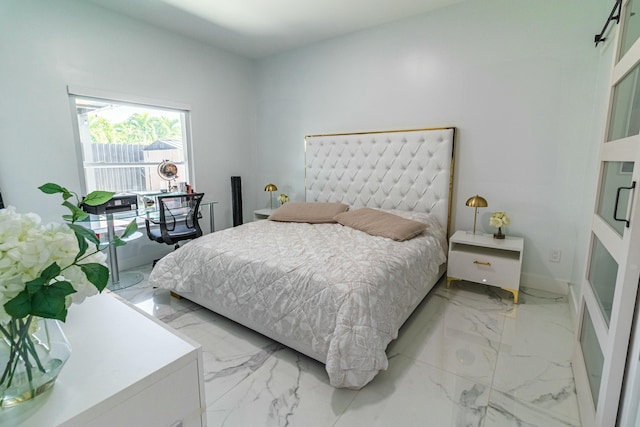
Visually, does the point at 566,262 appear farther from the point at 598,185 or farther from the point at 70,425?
the point at 70,425

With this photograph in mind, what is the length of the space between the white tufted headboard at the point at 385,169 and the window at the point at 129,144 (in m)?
1.65

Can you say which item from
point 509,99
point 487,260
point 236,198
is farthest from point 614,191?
point 236,198

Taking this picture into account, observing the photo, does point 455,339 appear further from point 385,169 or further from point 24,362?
point 24,362

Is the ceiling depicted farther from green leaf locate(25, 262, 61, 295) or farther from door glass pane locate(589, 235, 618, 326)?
green leaf locate(25, 262, 61, 295)

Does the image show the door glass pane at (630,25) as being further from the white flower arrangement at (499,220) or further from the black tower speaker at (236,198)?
the black tower speaker at (236,198)

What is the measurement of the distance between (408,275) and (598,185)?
3.81 ft

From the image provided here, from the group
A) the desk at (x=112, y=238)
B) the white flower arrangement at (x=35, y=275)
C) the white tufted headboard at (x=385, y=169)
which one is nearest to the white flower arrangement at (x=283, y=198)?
the white tufted headboard at (x=385, y=169)

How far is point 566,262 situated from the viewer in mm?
2752

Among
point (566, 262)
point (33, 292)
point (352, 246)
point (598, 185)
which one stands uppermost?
point (598, 185)

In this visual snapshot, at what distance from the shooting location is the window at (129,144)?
10.3 ft

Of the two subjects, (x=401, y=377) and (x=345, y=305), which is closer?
(x=345, y=305)

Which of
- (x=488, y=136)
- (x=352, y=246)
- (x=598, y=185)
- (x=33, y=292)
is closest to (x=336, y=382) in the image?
(x=352, y=246)

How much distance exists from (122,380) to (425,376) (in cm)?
159

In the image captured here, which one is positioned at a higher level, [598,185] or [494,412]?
[598,185]
